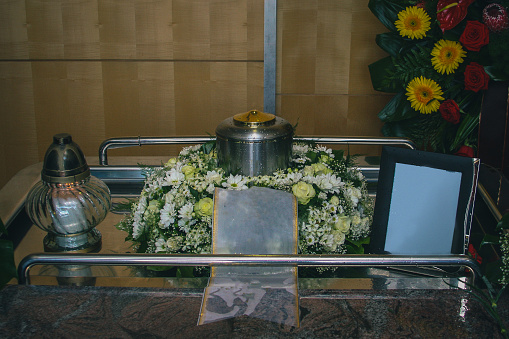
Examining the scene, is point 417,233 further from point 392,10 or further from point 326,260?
point 392,10

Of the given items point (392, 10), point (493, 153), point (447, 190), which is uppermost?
point (392, 10)

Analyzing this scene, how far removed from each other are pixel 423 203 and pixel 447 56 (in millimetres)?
1705

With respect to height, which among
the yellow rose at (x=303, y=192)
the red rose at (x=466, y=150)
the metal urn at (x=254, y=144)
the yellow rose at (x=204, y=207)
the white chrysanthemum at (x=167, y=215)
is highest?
the metal urn at (x=254, y=144)

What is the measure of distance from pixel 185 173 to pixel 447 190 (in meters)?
0.67

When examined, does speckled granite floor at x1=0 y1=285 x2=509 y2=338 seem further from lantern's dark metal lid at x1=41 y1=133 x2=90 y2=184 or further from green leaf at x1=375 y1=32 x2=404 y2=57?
green leaf at x1=375 y1=32 x2=404 y2=57

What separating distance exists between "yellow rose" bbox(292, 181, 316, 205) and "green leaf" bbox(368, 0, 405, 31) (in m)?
1.91

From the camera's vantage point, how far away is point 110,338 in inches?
31.4

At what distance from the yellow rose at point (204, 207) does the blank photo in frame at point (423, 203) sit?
398 millimetres

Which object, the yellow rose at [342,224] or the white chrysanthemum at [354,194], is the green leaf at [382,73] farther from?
the yellow rose at [342,224]

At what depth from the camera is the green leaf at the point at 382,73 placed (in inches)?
116

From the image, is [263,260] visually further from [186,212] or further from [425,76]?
[425,76]

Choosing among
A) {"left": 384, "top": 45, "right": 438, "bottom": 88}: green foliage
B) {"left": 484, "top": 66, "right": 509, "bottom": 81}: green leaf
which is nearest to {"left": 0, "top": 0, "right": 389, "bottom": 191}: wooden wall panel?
{"left": 384, "top": 45, "right": 438, "bottom": 88}: green foliage

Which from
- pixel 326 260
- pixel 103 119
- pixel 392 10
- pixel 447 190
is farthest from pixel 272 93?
pixel 326 260

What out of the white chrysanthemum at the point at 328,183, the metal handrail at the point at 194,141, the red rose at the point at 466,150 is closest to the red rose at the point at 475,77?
the red rose at the point at 466,150
